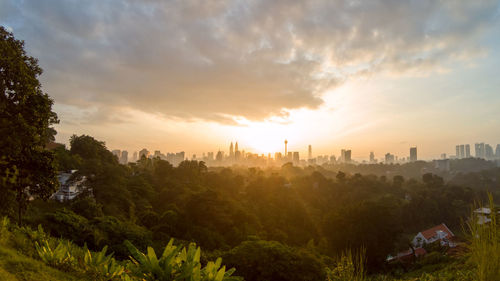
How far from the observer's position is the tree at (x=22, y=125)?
7.61 metres

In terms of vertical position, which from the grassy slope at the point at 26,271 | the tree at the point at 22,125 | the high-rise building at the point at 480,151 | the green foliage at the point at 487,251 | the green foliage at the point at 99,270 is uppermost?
the high-rise building at the point at 480,151

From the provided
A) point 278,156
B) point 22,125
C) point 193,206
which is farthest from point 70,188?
point 278,156

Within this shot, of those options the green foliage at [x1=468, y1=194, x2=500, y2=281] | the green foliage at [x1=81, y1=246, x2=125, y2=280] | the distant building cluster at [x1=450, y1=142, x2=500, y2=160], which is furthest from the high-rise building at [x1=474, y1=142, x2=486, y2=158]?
the green foliage at [x1=81, y1=246, x2=125, y2=280]

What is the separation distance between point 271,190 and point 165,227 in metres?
20.2

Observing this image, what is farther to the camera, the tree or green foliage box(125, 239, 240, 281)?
the tree

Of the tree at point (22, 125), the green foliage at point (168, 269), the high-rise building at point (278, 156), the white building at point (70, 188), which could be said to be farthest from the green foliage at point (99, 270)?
the high-rise building at point (278, 156)

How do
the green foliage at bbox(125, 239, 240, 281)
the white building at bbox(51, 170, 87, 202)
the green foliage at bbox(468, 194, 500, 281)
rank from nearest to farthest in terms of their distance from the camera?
1. the green foliage at bbox(468, 194, 500, 281)
2. the green foliage at bbox(125, 239, 240, 281)
3. the white building at bbox(51, 170, 87, 202)

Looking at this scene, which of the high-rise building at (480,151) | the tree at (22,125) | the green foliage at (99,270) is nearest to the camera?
the green foliage at (99,270)

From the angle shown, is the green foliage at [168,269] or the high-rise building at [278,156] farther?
the high-rise building at [278,156]

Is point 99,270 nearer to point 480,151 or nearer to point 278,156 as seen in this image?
point 278,156

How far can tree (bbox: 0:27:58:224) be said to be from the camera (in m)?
7.61

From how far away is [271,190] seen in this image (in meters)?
36.6

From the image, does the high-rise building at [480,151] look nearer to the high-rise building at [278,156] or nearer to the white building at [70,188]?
the high-rise building at [278,156]

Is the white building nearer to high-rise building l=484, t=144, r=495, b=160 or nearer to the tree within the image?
the tree
